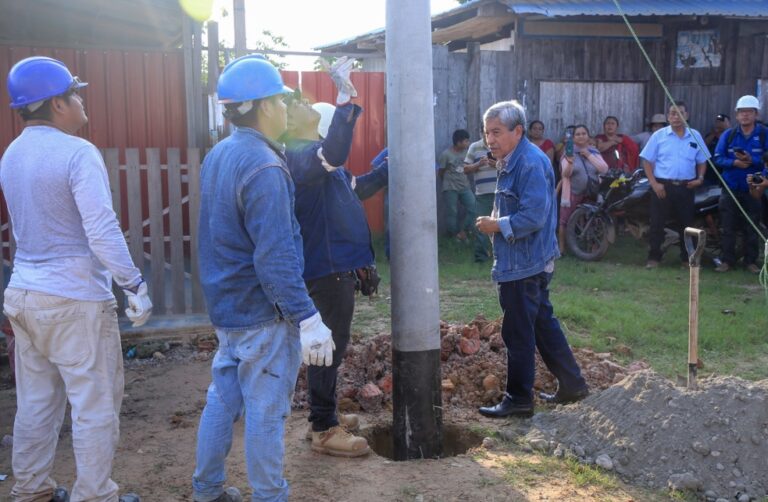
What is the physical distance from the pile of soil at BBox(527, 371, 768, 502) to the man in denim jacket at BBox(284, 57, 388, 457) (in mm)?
1202

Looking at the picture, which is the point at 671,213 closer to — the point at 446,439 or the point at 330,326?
the point at 446,439

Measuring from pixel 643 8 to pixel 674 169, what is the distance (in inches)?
130

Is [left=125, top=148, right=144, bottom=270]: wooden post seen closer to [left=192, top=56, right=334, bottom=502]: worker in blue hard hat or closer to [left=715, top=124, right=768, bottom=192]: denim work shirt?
[left=192, top=56, right=334, bottom=502]: worker in blue hard hat

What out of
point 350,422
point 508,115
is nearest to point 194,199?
point 350,422

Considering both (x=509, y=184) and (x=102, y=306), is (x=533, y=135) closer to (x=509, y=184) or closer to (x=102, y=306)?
(x=509, y=184)

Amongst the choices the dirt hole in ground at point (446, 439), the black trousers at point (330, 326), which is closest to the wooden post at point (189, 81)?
the dirt hole in ground at point (446, 439)

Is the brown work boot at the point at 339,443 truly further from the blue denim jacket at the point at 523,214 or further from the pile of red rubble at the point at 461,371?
the blue denim jacket at the point at 523,214

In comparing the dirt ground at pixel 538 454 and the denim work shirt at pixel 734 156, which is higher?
the denim work shirt at pixel 734 156

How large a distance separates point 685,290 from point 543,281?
452 centimetres

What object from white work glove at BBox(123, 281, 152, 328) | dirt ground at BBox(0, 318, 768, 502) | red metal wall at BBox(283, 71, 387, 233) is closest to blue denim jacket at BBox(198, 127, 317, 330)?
white work glove at BBox(123, 281, 152, 328)

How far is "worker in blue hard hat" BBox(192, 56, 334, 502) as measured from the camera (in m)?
3.27

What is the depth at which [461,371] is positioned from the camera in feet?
18.9

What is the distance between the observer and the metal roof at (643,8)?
1177 cm

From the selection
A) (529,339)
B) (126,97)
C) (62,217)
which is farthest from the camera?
(126,97)
